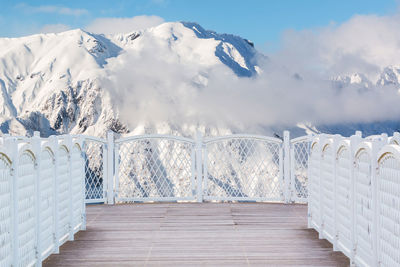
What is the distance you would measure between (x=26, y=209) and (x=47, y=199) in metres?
0.44

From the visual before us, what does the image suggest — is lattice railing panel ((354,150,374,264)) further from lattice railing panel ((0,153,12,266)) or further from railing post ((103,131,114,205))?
railing post ((103,131,114,205))

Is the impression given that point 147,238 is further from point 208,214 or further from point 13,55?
point 13,55

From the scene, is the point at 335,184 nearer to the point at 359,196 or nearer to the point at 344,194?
the point at 344,194

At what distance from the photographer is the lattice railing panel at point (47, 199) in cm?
291

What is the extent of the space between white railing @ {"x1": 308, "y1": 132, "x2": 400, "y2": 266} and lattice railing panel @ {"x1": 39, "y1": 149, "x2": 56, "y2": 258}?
2.15 metres

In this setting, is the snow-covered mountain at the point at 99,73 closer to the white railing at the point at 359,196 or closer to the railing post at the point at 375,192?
the white railing at the point at 359,196

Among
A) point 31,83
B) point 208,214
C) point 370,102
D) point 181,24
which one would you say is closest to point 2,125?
point 31,83

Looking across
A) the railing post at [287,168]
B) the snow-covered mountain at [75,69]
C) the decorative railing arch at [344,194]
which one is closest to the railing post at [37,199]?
the decorative railing arch at [344,194]

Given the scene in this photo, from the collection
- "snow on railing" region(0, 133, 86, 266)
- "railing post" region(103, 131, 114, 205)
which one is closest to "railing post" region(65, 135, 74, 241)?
"snow on railing" region(0, 133, 86, 266)

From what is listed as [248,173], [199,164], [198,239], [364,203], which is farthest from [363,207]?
[248,173]

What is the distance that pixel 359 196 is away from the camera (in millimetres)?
2615

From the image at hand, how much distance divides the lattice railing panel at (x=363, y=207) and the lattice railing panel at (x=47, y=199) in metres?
2.15

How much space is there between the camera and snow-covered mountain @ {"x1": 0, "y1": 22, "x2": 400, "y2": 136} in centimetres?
6600

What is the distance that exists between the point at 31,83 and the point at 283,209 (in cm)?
7009
